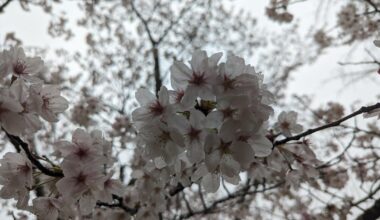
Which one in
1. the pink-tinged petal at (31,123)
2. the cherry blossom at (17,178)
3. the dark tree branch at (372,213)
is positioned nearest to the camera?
the pink-tinged petal at (31,123)

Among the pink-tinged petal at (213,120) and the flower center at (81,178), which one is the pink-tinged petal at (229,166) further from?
the flower center at (81,178)

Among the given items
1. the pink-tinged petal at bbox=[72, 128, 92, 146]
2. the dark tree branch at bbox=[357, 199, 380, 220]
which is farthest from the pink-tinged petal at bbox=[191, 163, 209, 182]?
the dark tree branch at bbox=[357, 199, 380, 220]

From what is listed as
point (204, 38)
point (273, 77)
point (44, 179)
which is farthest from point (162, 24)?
point (44, 179)

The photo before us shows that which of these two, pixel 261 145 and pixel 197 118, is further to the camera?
pixel 261 145

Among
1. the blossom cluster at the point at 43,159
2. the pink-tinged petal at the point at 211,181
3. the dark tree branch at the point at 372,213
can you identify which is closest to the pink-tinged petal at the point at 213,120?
the pink-tinged petal at the point at 211,181

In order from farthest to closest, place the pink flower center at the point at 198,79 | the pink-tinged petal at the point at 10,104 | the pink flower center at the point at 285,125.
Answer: the pink flower center at the point at 285,125 < the pink flower center at the point at 198,79 < the pink-tinged petal at the point at 10,104

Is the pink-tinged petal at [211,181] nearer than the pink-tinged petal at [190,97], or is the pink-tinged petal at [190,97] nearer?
the pink-tinged petal at [190,97]

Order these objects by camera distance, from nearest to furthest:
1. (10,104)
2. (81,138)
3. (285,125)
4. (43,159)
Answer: (10,104), (43,159), (81,138), (285,125)

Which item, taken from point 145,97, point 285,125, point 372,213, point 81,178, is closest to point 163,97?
point 145,97

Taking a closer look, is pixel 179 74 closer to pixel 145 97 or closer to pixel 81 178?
pixel 145 97

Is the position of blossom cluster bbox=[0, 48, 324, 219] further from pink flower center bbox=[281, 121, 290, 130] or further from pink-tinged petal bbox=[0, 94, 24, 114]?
pink flower center bbox=[281, 121, 290, 130]

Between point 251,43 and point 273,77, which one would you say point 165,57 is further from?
point 273,77
